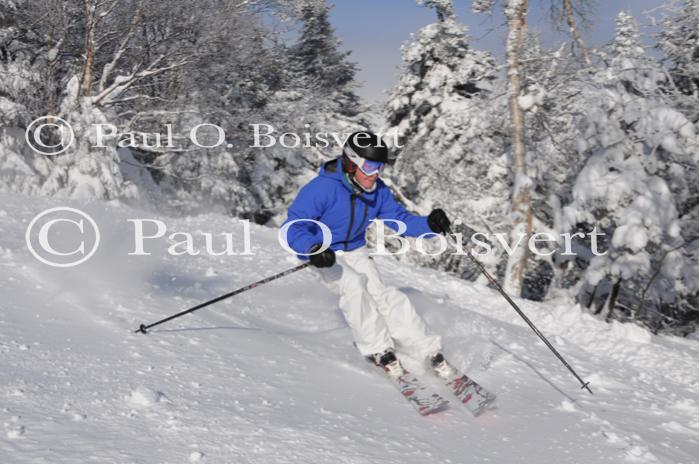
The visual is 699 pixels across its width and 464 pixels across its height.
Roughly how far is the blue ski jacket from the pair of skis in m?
1.12

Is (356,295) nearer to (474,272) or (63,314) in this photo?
(63,314)

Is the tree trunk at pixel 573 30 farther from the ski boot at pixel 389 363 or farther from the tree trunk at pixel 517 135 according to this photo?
the ski boot at pixel 389 363

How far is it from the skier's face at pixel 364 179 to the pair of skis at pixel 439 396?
143cm

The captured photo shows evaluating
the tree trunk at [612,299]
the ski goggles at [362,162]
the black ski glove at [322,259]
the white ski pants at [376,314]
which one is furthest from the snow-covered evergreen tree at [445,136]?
the black ski glove at [322,259]

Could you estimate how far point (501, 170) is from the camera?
717 inches

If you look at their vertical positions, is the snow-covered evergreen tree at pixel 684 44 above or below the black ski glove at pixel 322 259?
above

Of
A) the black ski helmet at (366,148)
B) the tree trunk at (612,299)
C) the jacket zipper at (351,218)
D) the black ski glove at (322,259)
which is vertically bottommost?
the tree trunk at (612,299)

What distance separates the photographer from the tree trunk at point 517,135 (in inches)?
455

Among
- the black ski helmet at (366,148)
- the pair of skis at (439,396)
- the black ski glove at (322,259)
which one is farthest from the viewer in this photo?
the black ski helmet at (366,148)

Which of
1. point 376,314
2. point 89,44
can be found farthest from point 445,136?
point 376,314

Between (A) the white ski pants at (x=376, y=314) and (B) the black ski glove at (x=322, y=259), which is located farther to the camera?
(A) the white ski pants at (x=376, y=314)

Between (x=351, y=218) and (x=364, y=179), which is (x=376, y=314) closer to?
(x=351, y=218)

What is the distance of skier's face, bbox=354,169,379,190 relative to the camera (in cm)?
469

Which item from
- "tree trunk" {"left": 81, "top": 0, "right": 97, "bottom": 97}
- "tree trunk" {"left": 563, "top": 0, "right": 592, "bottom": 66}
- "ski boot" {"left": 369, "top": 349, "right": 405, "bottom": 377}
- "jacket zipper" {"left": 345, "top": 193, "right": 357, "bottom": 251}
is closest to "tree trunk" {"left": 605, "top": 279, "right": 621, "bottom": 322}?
"tree trunk" {"left": 563, "top": 0, "right": 592, "bottom": 66}
